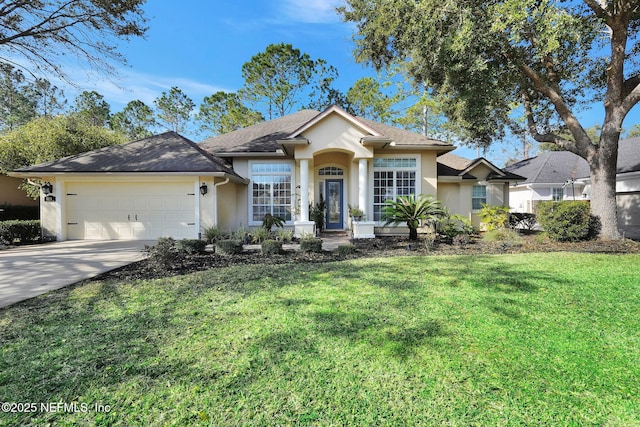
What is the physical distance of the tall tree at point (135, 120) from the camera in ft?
115

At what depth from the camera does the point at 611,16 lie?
9359 mm

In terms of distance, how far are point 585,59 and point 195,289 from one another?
15608 millimetres

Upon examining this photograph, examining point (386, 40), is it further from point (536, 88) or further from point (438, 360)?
point (438, 360)

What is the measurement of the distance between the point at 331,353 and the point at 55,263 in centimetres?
811

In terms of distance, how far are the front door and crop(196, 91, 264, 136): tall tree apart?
16989 millimetres

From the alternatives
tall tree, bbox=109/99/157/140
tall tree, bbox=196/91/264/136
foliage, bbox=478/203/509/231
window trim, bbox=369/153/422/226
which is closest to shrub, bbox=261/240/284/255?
window trim, bbox=369/153/422/226

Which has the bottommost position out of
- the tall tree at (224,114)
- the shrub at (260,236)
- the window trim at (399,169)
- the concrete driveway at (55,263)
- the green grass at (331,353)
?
the green grass at (331,353)

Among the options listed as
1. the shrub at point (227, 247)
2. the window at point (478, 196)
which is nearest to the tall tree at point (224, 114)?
the window at point (478, 196)

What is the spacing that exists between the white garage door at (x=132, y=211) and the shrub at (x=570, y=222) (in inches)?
533

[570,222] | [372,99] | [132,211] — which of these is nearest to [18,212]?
[132,211]

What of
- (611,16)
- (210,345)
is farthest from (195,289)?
(611,16)

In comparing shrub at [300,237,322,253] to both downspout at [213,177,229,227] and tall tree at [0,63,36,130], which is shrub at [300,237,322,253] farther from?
tall tree at [0,63,36,130]

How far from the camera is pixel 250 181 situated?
1317 cm

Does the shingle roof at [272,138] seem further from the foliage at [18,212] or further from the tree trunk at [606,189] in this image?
the foliage at [18,212]
